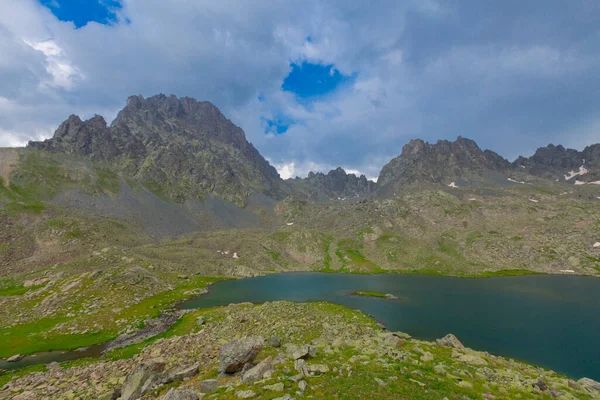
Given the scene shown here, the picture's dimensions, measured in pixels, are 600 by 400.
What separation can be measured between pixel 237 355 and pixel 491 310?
78726 millimetres

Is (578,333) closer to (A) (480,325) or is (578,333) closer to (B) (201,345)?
(A) (480,325)

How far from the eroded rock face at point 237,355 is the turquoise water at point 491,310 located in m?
42.1

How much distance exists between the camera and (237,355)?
80.5 ft

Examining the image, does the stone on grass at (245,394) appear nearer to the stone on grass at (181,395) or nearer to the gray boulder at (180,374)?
the stone on grass at (181,395)

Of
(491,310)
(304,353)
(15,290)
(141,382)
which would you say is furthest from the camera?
(15,290)

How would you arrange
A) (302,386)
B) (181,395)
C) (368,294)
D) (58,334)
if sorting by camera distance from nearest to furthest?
(302,386)
(181,395)
(58,334)
(368,294)

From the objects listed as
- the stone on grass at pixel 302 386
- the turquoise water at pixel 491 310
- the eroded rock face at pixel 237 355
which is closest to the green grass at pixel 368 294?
the turquoise water at pixel 491 310

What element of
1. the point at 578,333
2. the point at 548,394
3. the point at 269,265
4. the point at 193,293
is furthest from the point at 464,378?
the point at 269,265

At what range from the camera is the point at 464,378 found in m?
23.6

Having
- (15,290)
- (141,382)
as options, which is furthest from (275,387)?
(15,290)

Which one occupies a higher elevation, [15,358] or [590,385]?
[590,385]

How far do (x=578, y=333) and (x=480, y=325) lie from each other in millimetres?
18176

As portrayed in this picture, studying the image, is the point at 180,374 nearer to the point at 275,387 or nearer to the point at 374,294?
the point at 275,387

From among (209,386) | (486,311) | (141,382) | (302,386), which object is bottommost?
(486,311)
